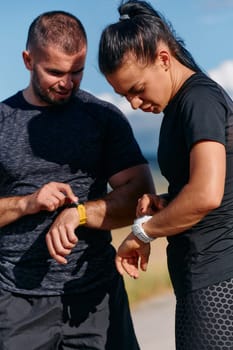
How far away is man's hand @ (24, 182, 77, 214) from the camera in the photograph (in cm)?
375

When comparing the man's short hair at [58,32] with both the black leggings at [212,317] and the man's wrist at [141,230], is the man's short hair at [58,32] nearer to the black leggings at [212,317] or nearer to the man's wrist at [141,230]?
the man's wrist at [141,230]

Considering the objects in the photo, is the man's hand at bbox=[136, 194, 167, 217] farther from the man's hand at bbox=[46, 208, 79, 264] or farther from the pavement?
the pavement

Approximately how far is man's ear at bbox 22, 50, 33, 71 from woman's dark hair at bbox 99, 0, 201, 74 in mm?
748

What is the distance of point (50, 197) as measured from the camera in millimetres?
3748

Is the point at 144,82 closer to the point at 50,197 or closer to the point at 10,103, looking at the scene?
the point at 50,197

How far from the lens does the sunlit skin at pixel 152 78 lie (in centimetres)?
330

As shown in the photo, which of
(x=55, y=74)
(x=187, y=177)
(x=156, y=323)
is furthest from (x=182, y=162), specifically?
(x=156, y=323)

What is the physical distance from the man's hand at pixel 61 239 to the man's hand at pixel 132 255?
23cm

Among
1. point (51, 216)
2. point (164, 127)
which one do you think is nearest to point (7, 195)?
point (51, 216)

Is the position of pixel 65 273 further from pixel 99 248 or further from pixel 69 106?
pixel 69 106

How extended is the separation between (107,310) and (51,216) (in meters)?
0.48

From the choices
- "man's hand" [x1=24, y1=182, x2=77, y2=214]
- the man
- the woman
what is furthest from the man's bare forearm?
the woman

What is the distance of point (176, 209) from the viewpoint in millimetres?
3213

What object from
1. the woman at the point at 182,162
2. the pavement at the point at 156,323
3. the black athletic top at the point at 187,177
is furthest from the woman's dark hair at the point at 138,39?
the pavement at the point at 156,323
